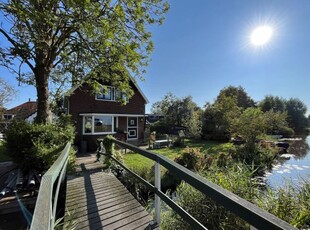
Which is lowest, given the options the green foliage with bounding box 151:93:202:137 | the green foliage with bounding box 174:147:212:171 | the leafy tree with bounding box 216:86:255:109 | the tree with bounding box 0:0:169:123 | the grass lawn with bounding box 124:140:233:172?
the grass lawn with bounding box 124:140:233:172

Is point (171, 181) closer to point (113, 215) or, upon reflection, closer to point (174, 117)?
point (113, 215)

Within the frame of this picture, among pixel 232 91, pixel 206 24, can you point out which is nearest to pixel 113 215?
pixel 206 24

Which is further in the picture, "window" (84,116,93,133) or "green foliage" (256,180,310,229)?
"window" (84,116,93,133)

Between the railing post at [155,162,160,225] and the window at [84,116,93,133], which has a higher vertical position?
the window at [84,116,93,133]

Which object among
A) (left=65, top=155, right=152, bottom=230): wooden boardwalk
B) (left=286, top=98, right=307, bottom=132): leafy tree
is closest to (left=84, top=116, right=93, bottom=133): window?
(left=65, top=155, right=152, bottom=230): wooden boardwalk

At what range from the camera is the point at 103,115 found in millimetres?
15023

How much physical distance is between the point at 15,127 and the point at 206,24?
10649mm

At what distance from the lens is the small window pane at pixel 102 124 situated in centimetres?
1480

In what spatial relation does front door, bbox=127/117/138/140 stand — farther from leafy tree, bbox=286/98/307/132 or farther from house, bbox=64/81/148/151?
leafy tree, bbox=286/98/307/132

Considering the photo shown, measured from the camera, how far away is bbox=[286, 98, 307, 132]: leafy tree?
119 feet

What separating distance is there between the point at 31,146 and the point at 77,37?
4456 millimetres

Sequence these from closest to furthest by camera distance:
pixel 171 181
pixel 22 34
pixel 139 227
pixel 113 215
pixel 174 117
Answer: pixel 139 227 < pixel 113 215 < pixel 22 34 < pixel 171 181 < pixel 174 117

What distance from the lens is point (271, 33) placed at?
347 inches

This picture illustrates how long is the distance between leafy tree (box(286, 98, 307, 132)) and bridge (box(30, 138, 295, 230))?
40.9m
